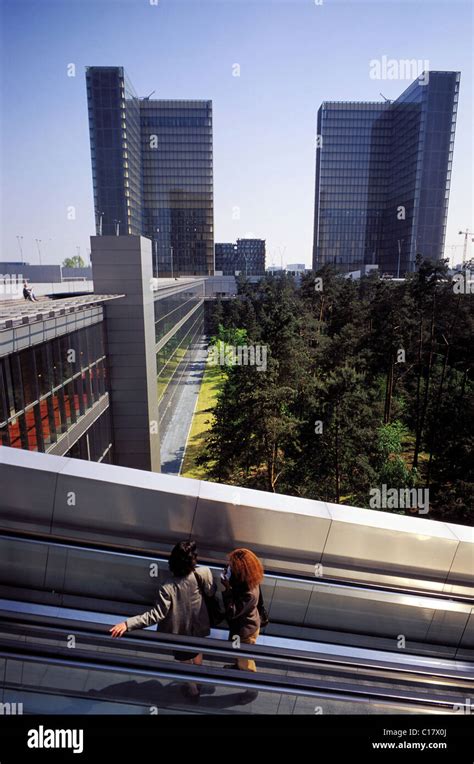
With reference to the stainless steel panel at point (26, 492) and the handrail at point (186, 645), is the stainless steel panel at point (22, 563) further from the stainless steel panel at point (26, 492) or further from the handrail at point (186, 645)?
the handrail at point (186, 645)

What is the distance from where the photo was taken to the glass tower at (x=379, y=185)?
102 m

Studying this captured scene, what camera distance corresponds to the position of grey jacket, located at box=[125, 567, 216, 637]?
3.20m

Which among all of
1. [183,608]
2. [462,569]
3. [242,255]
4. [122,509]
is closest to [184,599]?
[183,608]

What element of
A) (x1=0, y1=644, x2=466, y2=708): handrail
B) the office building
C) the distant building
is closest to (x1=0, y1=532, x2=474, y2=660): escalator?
(x1=0, y1=644, x2=466, y2=708): handrail

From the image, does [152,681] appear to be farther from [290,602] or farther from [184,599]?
[290,602]

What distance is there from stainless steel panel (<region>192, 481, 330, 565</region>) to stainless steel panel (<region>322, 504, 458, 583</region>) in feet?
0.47

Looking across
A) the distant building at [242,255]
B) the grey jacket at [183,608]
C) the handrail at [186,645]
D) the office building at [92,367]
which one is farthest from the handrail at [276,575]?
the distant building at [242,255]

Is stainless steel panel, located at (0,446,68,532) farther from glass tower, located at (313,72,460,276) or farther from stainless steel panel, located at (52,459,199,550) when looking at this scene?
glass tower, located at (313,72,460,276)

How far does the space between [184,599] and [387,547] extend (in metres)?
1.98

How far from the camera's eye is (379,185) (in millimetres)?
111625

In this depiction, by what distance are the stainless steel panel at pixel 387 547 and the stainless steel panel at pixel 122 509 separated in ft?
4.51

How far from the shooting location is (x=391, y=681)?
2.83 m

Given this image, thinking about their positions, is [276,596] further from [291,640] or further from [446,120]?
[446,120]
